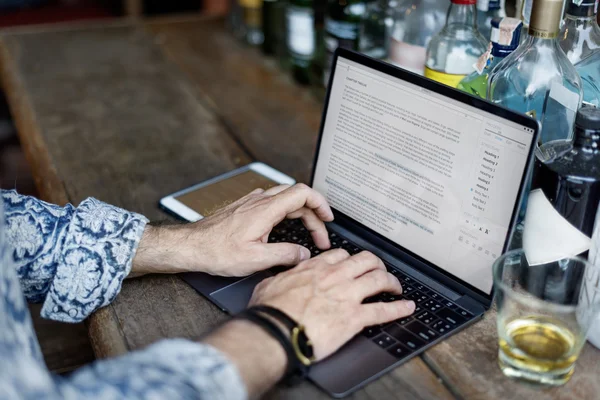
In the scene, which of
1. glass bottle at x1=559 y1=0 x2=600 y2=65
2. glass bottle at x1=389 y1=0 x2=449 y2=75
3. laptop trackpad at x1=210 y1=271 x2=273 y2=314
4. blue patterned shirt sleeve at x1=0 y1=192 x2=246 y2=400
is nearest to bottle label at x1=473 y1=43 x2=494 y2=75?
glass bottle at x1=559 y1=0 x2=600 y2=65

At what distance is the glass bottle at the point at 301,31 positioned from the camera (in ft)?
5.03

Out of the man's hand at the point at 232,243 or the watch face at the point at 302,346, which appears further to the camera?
the man's hand at the point at 232,243

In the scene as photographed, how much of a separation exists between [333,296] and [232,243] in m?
0.18

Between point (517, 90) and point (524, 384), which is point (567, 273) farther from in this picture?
point (517, 90)

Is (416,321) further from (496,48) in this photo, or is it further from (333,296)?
(496,48)

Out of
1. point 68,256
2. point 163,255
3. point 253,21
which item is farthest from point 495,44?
point 253,21

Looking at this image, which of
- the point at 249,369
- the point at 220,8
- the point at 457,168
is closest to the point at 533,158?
the point at 457,168

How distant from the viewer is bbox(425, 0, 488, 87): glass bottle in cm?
102

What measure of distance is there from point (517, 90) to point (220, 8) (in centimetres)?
242

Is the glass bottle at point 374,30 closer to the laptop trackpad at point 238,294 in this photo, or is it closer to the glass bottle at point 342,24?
the glass bottle at point 342,24

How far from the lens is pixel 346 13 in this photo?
1431 mm

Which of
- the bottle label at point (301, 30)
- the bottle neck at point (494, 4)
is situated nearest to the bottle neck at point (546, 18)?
the bottle neck at point (494, 4)

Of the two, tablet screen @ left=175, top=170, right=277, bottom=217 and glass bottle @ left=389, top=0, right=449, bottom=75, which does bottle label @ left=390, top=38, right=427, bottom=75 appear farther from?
tablet screen @ left=175, top=170, right=277, bottom=217

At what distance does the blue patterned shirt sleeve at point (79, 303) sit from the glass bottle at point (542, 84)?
0.53 metres
